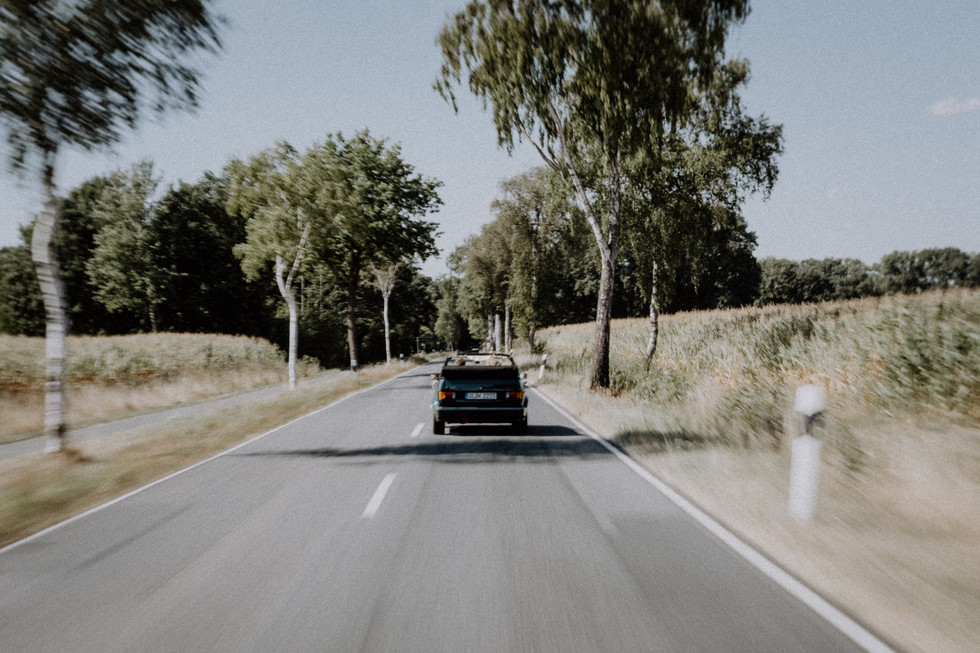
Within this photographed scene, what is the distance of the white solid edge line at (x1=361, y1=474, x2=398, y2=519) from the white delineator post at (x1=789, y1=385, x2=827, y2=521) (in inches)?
152

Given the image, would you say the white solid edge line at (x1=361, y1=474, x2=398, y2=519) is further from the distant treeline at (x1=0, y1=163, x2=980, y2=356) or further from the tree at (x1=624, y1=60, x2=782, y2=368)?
the distant treeline at (x1=0, y1=163, x2=980, y2=356)

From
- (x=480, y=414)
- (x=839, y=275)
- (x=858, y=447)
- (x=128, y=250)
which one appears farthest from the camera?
(x=839, y=275)

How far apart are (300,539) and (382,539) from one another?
0.70 metres

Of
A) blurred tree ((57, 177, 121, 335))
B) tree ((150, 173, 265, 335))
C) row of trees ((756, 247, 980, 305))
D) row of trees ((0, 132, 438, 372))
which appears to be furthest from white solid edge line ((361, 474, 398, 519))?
row of trees ((756, 247, 980, 305))

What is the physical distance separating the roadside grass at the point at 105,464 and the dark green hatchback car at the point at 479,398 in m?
3.88

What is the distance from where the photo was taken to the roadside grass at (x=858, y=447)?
11.9 feet

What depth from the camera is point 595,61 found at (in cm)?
1265

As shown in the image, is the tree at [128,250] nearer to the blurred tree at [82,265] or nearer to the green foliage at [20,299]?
the blurred tree at [82,265]

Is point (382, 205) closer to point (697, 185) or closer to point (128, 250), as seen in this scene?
point (697, 185)

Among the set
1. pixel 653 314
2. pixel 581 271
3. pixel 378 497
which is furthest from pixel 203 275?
pixel 581 271

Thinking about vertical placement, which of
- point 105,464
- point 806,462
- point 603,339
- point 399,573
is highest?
point 603,339

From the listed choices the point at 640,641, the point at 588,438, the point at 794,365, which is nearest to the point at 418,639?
the point at 640,641

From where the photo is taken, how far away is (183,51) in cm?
743

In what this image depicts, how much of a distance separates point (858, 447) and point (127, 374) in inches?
952
